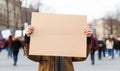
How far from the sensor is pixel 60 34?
18.3ft

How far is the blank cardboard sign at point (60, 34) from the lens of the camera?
5.54 meters

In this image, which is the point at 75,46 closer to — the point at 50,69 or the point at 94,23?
A: the point at 50,69

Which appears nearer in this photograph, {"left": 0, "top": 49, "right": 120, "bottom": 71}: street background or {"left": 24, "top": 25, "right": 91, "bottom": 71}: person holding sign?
{"left": 24, "top": 25, "right": 91, "bottom": 71}: person holding sign

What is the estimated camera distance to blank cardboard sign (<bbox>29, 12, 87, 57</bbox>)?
5543mm

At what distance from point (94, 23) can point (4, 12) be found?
138 m

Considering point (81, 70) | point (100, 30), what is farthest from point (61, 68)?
point (100, 30)

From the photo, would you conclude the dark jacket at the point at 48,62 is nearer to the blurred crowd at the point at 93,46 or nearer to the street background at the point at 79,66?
the street background at the point at 79,66

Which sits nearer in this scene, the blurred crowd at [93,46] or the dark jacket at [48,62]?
the dark jacket at [48,62]

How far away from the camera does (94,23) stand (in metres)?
197

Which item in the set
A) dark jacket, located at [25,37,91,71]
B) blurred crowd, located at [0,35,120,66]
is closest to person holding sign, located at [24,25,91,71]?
dark jacket, located at [25,37,91,71]

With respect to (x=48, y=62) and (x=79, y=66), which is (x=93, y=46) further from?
(x=48, y=62)

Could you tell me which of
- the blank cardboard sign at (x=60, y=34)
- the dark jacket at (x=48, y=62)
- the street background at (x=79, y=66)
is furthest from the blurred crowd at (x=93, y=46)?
the blank cardboard sign at (x=60, y=34)

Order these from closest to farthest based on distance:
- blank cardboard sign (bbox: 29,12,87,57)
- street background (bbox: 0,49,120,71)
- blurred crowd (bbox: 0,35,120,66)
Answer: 1. blank cardboard sign (bbox: 29,12,87,57)
2. street background (bbox: 0,49,120,71)
3. blurred crowd (bbox: 0,35,120,66)

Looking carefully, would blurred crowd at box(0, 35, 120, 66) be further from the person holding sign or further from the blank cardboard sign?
the blank cardboard sign
